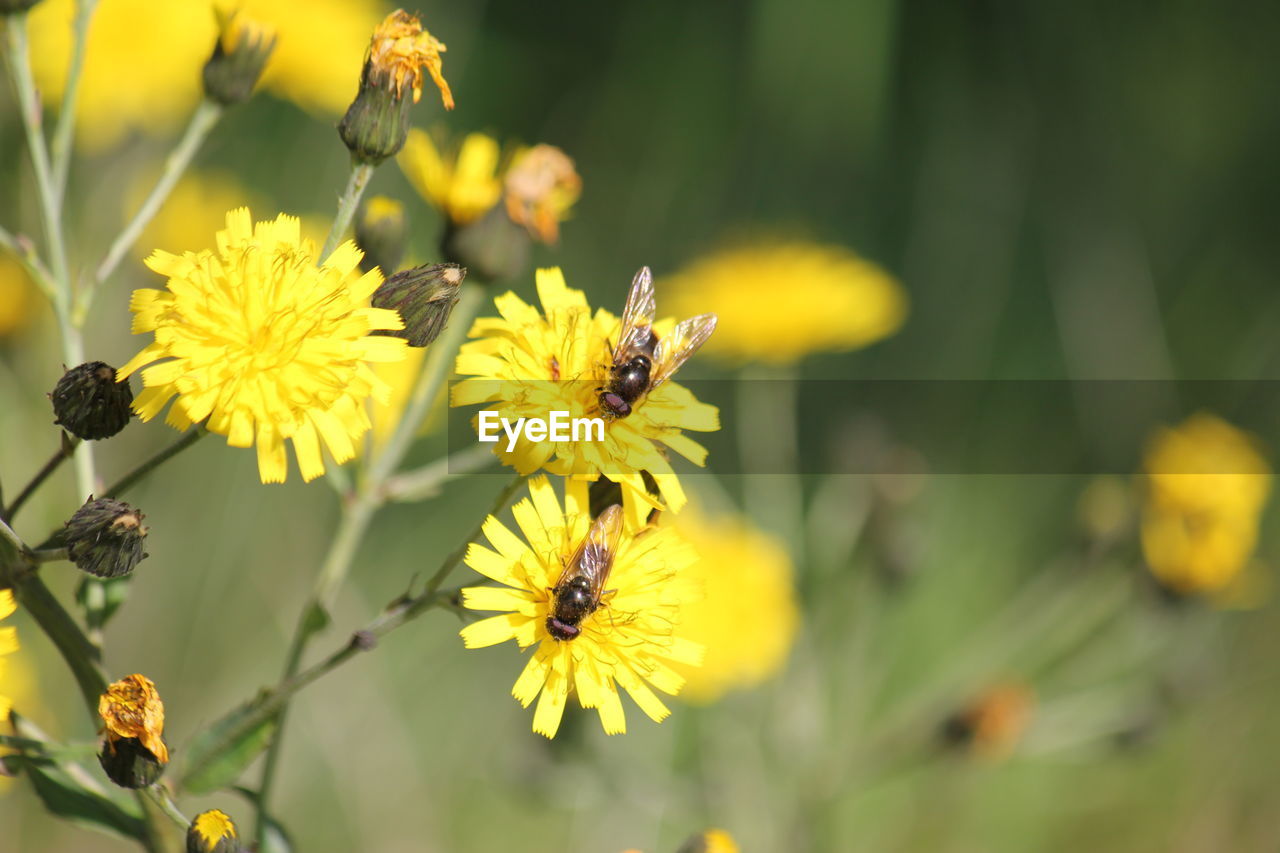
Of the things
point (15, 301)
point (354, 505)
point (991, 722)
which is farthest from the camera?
point (15, 301)

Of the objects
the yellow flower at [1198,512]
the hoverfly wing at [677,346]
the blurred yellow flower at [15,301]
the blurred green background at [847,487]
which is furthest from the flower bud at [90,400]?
the yellow flower at [1198,512]

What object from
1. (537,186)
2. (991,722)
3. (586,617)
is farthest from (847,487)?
(586,617)

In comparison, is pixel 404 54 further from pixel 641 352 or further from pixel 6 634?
pixel 6 634

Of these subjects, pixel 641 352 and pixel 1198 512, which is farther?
pixel 1198 512

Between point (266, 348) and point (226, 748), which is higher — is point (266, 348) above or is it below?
above

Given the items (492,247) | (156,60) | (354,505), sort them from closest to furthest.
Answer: (354,505)
(492,247)
(156,60)

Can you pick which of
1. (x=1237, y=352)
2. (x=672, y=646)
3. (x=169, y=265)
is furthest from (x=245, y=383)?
(x=1237, y=352)

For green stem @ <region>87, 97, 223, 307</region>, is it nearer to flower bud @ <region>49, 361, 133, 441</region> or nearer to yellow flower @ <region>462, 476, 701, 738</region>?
flower bud @ <region>49, 361, 133, 441</region>

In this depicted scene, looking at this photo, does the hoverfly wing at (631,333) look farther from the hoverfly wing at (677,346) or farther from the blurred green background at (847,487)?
the blurred green background at (847,487)
